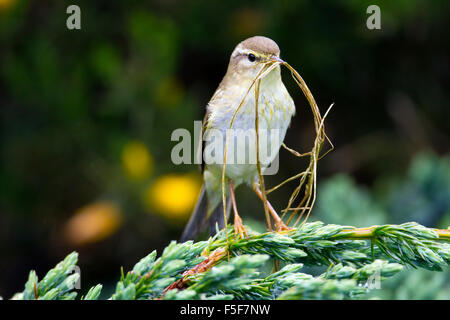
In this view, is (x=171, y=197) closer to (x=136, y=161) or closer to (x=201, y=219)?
(x=136, y=161)

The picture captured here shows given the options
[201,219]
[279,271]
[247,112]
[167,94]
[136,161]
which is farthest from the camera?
[167,94]

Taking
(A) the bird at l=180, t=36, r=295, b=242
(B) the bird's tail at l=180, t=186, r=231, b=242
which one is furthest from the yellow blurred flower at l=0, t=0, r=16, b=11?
(B) the bird's tail at l=180, t=186, r=231, b=242

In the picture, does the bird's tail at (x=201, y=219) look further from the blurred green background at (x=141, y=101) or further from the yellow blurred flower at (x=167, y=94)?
the yellow blurred flower at (x=167, y=94)

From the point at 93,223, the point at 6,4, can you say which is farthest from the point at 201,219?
the point at 6,4

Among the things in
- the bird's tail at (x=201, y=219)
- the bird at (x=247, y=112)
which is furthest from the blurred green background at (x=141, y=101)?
the bird at (x=247, y=112)

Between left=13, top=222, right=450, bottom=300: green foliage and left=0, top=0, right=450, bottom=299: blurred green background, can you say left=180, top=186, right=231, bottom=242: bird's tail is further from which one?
left=13, top=222, right=450, bottom=300: green foliage
